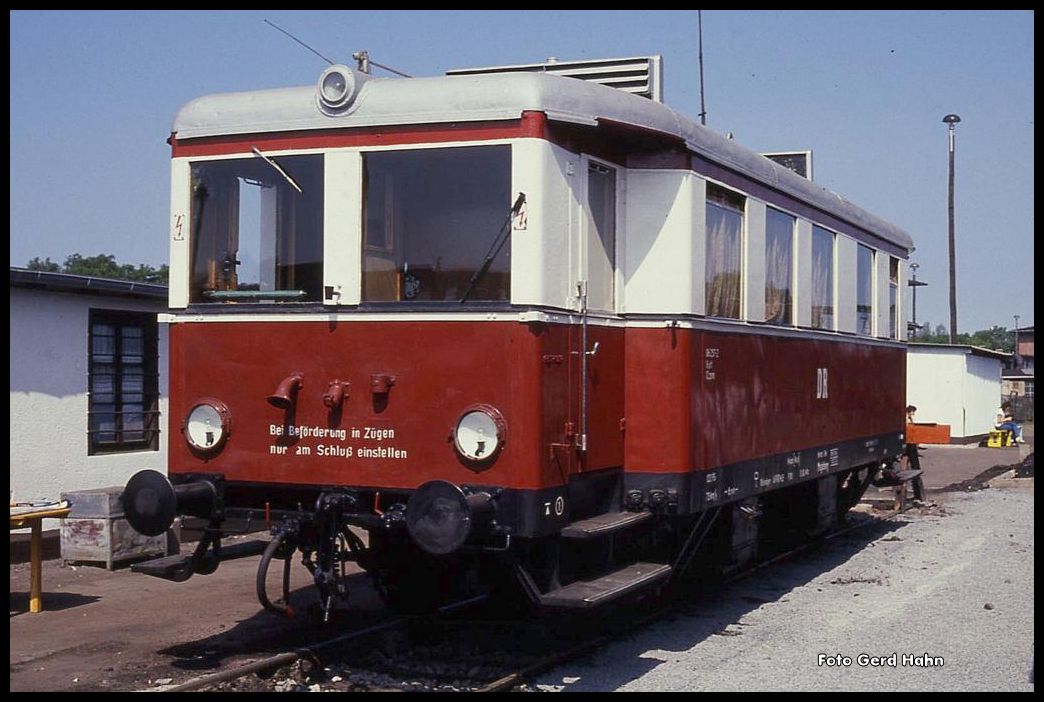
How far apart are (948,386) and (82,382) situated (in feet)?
86.5

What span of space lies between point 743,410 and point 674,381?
130 centimetres

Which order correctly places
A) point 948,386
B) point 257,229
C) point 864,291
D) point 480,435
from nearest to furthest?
point 480,435, point 257,229, point 864,291, point 948,386

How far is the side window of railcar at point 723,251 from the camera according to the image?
27.1 ft

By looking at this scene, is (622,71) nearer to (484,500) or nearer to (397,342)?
(397,342)

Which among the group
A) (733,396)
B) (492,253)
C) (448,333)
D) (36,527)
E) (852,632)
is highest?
(492,253)

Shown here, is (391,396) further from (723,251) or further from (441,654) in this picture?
(723,251)

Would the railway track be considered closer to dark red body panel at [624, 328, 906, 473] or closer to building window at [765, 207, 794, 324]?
dark red body panel at [624, 328, 906, 473]

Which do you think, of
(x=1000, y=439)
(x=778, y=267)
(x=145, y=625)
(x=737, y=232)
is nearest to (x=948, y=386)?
(x=1000, y=439)

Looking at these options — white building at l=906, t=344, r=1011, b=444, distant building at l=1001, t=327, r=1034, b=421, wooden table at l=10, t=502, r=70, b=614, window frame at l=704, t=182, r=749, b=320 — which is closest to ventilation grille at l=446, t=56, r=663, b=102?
window frame at l=704, t=182, r=749, b=320

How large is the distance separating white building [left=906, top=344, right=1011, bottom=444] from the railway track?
26308mm

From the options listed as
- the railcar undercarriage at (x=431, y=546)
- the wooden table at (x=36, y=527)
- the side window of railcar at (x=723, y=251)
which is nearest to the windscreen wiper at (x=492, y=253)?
the railcar undercarriage at (x=431, y=546)

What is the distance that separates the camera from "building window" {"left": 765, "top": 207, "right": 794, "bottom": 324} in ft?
31.1

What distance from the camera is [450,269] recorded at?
23.0ft

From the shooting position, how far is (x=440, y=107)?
6.95m
